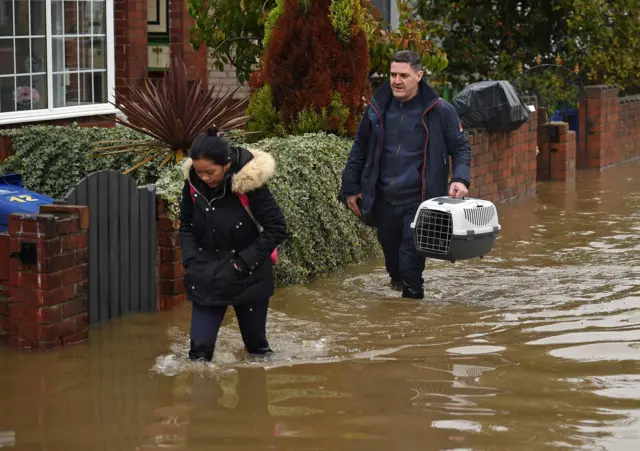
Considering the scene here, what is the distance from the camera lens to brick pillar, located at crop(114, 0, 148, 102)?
1584 centimetres

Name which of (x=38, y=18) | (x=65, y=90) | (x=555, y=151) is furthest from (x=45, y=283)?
(x=555, y=151)

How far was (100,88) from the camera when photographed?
15375mm

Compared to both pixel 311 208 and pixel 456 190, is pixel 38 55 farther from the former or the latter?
pixel 456 190

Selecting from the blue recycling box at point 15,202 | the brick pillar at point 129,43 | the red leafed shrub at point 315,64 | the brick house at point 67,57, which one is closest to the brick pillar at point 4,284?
the blue recycling box at point 15,202

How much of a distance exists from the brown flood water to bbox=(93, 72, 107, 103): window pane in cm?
629

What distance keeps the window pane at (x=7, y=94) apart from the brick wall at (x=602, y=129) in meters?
9.77

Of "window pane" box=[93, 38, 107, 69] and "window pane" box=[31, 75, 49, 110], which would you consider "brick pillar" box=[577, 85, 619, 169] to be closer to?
"window pane" box=[93, 38, 107, 69]

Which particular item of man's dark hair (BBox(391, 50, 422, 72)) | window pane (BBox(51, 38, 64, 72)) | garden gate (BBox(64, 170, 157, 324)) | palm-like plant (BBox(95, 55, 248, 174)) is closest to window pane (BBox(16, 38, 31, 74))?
window pane (BBox(51, 38, 64, 72))

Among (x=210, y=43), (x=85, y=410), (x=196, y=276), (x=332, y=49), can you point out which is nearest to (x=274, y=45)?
(x=332, y=49)

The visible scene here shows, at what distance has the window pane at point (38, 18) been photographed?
46.2ft

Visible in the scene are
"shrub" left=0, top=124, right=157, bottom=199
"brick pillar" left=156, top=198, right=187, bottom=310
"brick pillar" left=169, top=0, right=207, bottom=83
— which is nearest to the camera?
"brick pillar" left=156, top=198, right=187, bottom=310

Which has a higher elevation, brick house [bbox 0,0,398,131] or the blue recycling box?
brick house [bbox 0,0,398,131]

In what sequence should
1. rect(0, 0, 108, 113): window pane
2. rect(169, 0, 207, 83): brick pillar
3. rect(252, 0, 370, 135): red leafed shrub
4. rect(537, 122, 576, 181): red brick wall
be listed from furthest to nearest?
1. rect(537, 122, 576, 181): red brick wall
2. rect(169, 0, 207, 83): brick pillar
3. rect(0, 0, 108, 113): window pane
4. rect(252, 0, 370, 135): red leafed shrub

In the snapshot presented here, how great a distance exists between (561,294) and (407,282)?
118 cm
